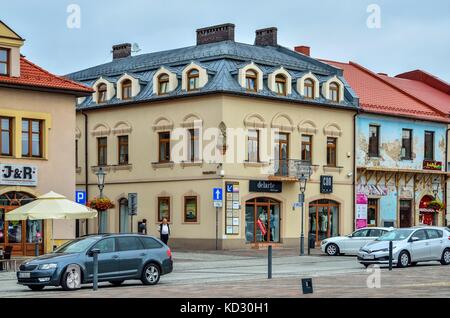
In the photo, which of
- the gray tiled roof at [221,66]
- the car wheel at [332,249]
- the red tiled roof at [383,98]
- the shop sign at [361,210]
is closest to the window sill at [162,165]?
the gray tiled roof at [221,66]

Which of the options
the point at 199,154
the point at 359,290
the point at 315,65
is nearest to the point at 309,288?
the point at 359,290

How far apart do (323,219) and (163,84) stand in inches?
441

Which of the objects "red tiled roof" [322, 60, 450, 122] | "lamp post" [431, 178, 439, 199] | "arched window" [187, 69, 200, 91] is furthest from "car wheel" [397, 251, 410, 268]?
"lamp post" [431, 178, 439, 199]

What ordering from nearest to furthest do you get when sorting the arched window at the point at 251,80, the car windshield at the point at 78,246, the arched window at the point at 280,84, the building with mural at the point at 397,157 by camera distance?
the car windshield at the point at 78,246 → the arched window at the point at 251,80 → the arched window at the point at 280,84 → the building with mural at the point at 397,157

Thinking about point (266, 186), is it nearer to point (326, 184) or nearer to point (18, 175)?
point (326, 184)

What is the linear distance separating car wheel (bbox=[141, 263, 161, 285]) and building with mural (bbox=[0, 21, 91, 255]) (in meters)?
13.2

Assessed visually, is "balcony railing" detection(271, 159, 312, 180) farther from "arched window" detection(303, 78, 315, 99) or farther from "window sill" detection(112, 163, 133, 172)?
"window sill" detection(112, 163, 133, 172)

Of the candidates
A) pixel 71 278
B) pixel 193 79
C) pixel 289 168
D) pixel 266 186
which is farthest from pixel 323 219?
pixel 71 278

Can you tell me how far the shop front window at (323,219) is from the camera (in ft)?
172

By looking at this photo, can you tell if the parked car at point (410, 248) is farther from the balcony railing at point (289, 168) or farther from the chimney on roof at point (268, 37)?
the chimney on roof at point (268, 37)

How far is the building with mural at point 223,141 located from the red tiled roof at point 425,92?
9084 millimetres

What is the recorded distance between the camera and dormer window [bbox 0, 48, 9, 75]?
3869cm
